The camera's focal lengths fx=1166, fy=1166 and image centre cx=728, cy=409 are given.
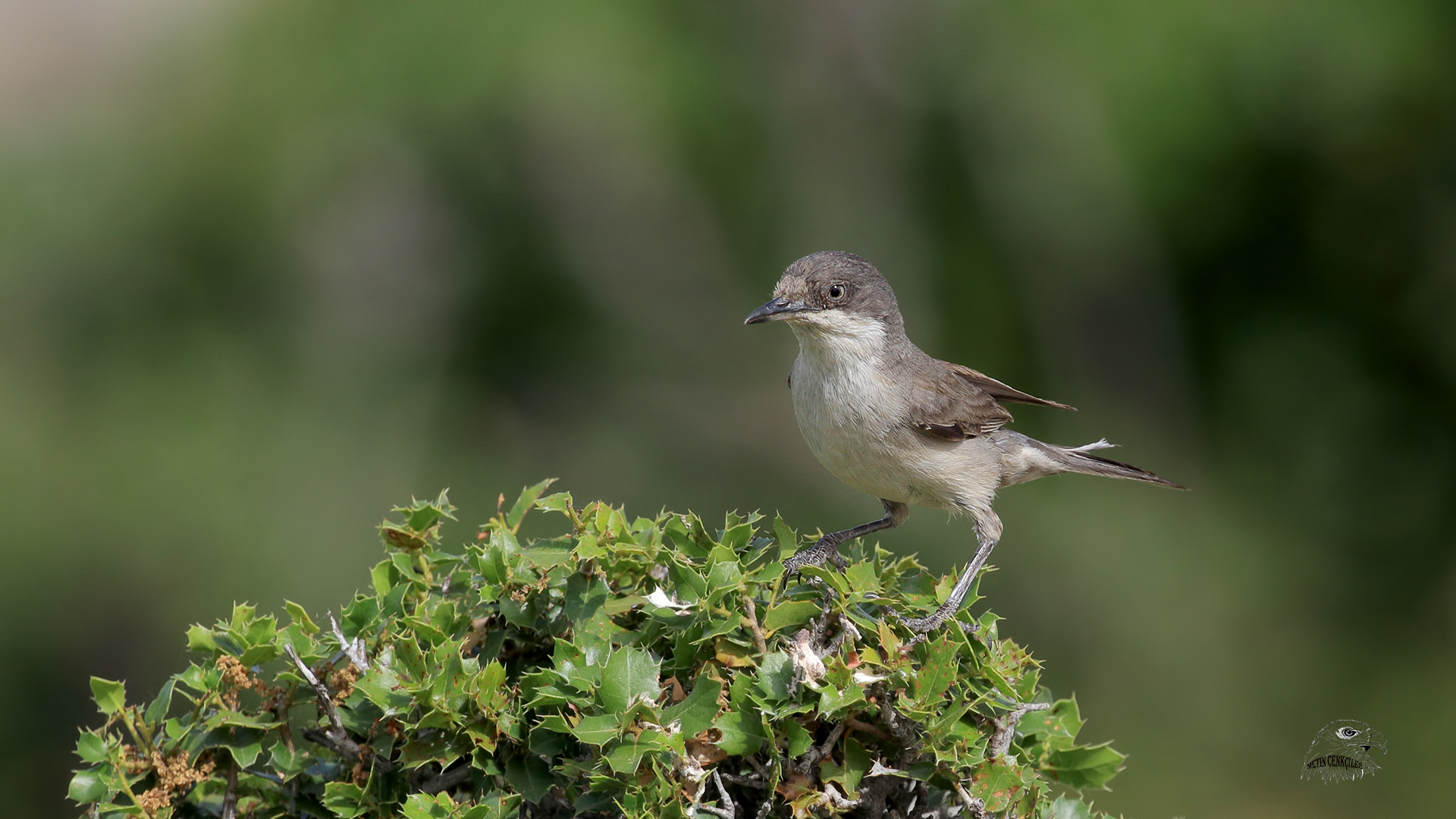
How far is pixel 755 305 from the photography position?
30.7ft

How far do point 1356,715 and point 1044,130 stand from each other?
14.5 ft

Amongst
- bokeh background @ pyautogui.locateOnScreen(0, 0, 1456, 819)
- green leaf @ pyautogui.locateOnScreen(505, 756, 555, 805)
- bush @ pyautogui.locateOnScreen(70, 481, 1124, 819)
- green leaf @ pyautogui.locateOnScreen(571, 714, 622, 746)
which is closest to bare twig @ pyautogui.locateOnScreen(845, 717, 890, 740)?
bush @ pyautogui.locateOnScreen(70, 481, 1124, 819)

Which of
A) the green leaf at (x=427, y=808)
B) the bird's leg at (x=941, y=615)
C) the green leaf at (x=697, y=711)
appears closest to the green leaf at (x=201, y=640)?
the green leaf at (x=427, y=808)

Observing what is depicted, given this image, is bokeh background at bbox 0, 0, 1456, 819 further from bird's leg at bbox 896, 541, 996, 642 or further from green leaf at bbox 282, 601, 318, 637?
green leaf at bbox 282, 601, 318, 637

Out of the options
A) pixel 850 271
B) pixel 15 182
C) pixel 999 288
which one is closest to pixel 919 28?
pixel 999 288

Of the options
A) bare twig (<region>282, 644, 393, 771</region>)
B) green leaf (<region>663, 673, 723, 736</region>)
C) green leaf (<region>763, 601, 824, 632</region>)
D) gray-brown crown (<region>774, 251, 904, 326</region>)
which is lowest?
bare twig (<region>282, 644, 393, 771</region>)

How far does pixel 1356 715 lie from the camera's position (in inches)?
289

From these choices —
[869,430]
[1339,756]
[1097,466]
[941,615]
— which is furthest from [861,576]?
[1097,466]

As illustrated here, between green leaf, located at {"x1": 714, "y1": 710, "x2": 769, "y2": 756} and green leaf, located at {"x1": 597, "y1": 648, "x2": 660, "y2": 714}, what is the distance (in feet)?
0.50

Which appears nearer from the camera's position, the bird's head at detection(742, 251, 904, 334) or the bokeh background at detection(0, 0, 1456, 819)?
the bird's head at detection(742, 251, 904, 334)

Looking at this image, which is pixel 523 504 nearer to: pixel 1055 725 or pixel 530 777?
pixel 530 777

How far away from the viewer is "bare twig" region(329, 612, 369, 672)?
8.23ft

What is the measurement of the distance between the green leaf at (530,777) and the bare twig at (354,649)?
399mm

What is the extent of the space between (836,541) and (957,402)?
0.75 metres
